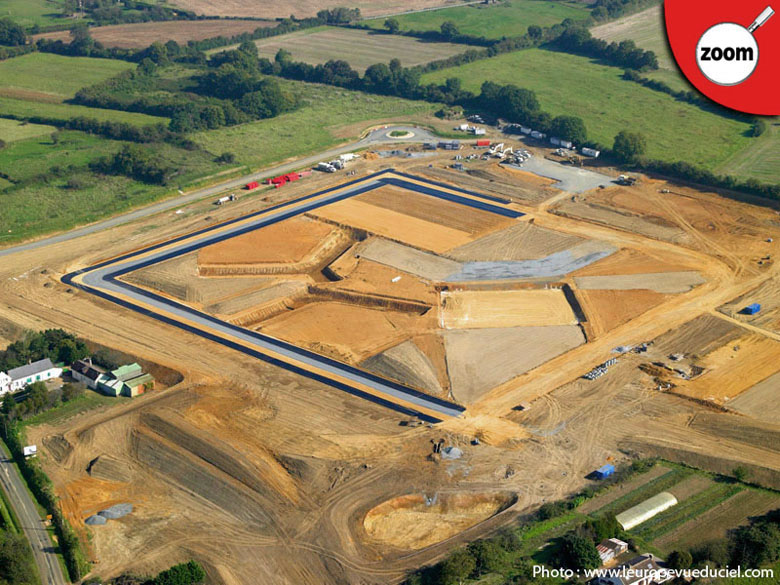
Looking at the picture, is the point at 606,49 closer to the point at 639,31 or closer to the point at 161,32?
the point at 639,31

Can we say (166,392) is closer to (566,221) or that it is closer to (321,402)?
(321,402)

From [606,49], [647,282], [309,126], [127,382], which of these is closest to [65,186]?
[309,126]

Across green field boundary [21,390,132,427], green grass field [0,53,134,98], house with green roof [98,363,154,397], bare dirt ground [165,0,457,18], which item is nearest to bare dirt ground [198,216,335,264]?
house with green roof [98,363,154,397]

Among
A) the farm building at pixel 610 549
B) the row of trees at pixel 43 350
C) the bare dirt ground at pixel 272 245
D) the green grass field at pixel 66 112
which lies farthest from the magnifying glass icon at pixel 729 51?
the green grass field at pixel 66 112

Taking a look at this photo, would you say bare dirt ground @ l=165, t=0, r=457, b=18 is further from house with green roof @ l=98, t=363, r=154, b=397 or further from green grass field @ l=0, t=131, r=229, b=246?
house with green roof @ l=98, t=363, r=154, b=397

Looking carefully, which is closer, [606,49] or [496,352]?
[496,352]

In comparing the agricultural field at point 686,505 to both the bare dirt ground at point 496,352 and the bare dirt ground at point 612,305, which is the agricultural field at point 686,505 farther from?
the bare dirt ground at point 612,305
